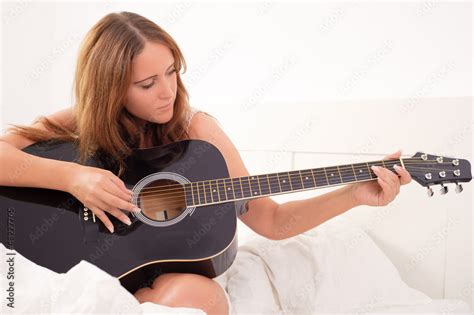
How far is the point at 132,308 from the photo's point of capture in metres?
1.04

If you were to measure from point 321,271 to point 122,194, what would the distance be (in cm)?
61

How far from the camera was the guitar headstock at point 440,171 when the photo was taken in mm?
1299

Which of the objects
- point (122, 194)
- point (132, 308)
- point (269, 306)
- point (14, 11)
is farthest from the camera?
point (14, 11)

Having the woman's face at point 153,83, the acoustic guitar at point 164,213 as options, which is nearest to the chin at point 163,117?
the woman's face at point 153,83

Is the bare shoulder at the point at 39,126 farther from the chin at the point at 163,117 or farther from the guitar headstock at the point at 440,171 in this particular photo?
the guitar headstock at the point at 440,171

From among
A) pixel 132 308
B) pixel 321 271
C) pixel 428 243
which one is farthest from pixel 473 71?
pixel 132 308

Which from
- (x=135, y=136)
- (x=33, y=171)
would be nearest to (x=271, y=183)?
(x=135, y=136)

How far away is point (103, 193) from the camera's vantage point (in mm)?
1283

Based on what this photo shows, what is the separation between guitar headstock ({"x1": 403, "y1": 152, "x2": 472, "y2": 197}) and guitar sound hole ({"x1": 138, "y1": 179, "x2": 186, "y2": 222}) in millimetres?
573

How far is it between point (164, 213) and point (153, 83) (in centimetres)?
35

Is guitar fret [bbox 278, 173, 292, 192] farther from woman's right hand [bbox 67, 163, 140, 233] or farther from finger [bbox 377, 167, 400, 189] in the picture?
woman's right hand [bbox 67, 163, 140, 233]

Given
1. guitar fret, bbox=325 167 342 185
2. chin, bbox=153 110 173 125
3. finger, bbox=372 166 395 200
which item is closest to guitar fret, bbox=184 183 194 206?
chin, bbox=153 110 173 125

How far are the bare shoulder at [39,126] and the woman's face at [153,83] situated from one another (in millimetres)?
251

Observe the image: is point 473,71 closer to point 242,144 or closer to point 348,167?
point 348,167
